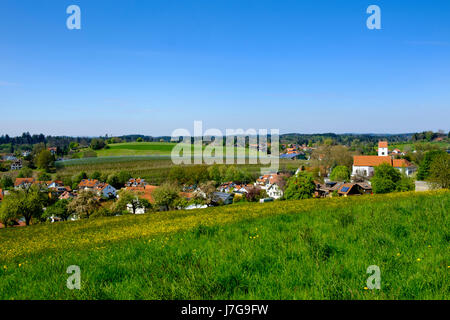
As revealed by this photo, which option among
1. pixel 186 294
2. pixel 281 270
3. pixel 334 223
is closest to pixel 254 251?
pixel 281 270

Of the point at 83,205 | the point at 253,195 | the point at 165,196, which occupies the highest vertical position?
the point at 165,196

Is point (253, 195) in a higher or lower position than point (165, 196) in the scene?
lower

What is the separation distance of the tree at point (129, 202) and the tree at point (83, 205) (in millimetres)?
4100

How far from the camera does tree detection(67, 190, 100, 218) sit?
48.3 m

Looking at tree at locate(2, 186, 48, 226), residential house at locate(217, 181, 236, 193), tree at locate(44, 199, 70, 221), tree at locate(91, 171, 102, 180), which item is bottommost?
residential house at locate(217, 181, 236, 193)

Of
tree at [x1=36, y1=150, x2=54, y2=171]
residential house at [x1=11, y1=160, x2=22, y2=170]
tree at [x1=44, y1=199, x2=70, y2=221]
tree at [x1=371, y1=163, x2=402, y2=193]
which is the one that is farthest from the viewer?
residential house at [x1=11, y1=160, x2=22, y2=170]

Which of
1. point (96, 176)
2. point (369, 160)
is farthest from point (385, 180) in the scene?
point (96, 176)

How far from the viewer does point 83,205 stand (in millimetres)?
48469

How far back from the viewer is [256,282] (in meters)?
3.10

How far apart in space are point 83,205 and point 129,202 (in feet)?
26.2

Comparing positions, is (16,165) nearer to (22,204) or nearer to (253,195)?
(22,204)

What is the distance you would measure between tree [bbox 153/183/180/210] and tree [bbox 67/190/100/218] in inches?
435

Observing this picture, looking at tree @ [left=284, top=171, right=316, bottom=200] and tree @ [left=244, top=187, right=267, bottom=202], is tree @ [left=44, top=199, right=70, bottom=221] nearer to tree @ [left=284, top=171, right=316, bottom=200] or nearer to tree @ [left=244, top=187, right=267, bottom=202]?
tree @ [left=244, top=187, right=267, bottom=202]

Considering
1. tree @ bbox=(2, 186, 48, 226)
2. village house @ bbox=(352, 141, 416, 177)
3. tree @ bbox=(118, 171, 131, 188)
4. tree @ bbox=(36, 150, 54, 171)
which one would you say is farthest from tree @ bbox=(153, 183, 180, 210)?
tree @ bbox=(36, 150, 54, 171)
